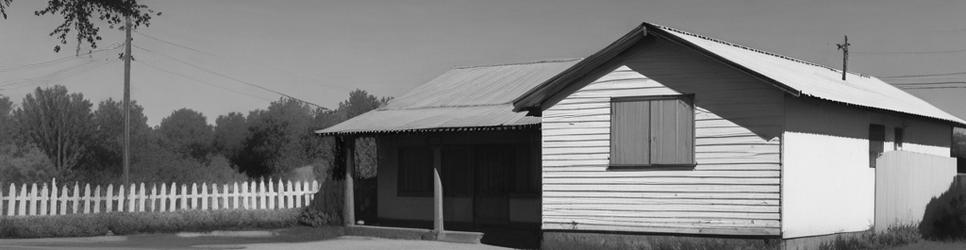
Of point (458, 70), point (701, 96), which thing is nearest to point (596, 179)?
point (701, 96)

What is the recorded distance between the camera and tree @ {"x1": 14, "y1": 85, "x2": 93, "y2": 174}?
55000 millimetres

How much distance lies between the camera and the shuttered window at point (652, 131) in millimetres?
20234

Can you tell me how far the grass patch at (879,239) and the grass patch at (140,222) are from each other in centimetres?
1411

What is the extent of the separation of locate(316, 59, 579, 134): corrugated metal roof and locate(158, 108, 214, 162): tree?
58.5 m

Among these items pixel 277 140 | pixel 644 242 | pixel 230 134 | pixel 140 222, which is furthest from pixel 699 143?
pixel 230 134

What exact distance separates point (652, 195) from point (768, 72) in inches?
109

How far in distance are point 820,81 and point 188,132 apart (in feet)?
246

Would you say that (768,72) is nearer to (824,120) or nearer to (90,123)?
(824,120)

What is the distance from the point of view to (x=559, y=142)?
→ 21.6 meters

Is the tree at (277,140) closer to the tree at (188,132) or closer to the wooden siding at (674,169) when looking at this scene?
the tree at (188,132)

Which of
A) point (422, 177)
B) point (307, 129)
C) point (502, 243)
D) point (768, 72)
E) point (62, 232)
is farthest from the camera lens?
point (307, 129)

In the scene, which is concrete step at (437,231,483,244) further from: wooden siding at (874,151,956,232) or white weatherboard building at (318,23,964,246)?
wooden siding at (874,151,956,232)

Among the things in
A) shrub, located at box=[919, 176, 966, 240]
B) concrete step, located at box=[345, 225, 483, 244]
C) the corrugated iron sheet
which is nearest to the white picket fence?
concrete step, located at box=[345, 225, 483, 244]

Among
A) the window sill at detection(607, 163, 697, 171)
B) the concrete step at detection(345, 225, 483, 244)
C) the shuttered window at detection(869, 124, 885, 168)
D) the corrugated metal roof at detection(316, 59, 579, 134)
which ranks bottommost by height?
the concrete step at detection(345, 225, 483, 244)
